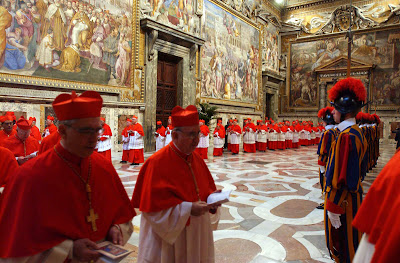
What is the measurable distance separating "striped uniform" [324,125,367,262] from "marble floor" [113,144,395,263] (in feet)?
2.27

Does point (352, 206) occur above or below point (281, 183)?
above

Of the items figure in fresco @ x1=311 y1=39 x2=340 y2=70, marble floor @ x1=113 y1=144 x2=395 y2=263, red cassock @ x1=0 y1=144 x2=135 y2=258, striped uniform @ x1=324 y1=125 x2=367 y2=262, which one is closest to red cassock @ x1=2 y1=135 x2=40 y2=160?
marble floor @ x1=113 y1=144 x2=395 y2=263

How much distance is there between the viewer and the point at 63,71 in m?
10.6

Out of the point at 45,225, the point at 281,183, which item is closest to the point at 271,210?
the point at 281,183

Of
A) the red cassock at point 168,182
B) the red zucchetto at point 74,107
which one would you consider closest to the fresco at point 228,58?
the red cassock at point 168,182

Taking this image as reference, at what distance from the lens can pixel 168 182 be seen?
2.14m

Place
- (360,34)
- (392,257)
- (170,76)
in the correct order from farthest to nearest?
1. (360,34)
2. (170,76)
3. (392,257)

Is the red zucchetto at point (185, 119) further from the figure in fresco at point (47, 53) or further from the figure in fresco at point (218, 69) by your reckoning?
the figure in fresco at point (218, 69)

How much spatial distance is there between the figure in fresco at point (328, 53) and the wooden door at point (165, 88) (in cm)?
1649

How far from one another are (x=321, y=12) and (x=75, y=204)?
30449 mm

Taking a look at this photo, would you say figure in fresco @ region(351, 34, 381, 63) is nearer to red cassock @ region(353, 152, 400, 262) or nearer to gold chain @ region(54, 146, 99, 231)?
red cassock @ region(353, 152, 400, 262)

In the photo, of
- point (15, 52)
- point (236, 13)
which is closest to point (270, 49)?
point (236, 13)

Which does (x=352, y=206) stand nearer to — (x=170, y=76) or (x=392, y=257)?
(x=392, y=257)

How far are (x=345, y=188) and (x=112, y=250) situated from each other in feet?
7.83
